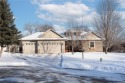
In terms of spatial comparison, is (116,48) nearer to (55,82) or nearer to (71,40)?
(71,40)

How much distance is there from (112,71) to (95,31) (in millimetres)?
34091

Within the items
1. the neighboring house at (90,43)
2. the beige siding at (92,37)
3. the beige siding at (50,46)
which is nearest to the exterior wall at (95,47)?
the neighboring house at (90,43)

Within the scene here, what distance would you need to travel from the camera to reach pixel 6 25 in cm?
3959

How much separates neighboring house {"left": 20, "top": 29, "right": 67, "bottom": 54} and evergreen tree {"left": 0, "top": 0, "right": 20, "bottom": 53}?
42.3 feet

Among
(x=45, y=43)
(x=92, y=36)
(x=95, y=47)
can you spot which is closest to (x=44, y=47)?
(x=45, y=43)

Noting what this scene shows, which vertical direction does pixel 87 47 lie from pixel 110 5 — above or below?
below

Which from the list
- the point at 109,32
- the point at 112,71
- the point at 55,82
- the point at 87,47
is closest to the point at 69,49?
the point at 87,47

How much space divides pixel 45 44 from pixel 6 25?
13881mm

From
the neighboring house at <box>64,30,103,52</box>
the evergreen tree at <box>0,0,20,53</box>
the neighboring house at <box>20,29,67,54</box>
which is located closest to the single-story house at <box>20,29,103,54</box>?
the neighboring house at <box>20,29,67,54</box>

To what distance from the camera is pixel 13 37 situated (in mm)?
39594

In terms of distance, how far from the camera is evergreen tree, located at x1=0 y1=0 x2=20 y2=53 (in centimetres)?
3909

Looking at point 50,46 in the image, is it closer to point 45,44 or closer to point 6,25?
point 45,44

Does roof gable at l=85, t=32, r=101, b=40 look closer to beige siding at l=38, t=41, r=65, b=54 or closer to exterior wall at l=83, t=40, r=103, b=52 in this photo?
exterior wall at l=83, t=40, r=103, b=52

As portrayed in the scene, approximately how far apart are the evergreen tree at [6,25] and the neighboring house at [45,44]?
12.9 meters
